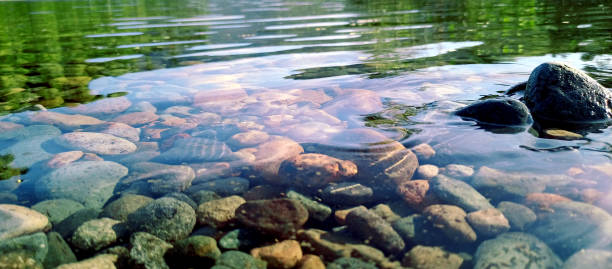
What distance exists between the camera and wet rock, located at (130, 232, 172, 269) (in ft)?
6.37

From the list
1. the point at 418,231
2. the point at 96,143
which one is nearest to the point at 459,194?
the point at 418,231

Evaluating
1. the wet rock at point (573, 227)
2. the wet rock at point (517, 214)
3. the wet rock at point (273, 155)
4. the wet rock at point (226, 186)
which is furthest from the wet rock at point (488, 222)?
the wet rock at point (226, 186)

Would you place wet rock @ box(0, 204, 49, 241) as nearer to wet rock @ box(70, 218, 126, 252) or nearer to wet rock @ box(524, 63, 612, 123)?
wet rock @ box(70, 218, 126, 252)

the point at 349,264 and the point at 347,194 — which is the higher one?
the point at 347,194

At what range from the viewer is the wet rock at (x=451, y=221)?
201 centimetres

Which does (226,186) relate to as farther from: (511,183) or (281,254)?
(511,183)

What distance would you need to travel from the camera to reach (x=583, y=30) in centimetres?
824

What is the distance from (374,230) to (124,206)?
1.40 metres

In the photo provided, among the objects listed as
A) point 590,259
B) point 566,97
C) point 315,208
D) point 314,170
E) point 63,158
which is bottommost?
point 590,259

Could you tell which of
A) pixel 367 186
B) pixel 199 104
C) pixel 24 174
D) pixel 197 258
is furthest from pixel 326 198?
pixel 199 104

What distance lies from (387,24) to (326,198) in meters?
→ 9.92

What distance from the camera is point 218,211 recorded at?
228cm

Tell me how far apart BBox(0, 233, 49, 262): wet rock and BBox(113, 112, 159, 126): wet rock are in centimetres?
192

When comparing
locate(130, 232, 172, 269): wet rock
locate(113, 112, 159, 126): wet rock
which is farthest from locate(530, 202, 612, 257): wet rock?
locate(113, 112, 159, 126): wet rock
